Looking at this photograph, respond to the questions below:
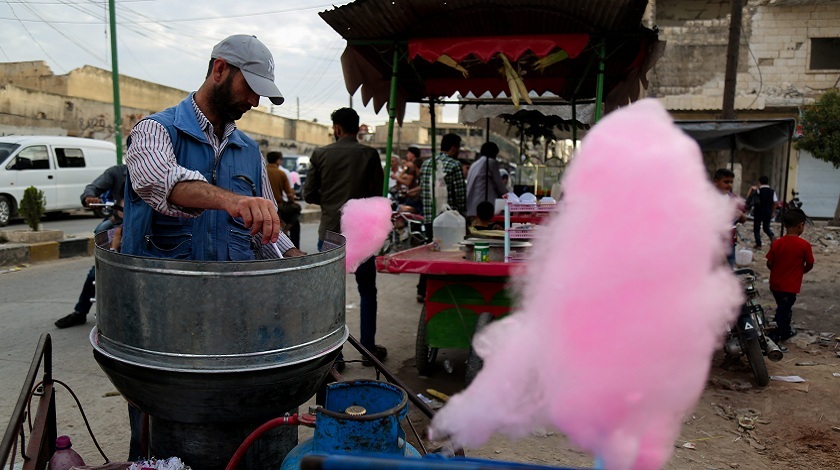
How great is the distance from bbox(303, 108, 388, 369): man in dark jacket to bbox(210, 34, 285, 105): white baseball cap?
2660mm

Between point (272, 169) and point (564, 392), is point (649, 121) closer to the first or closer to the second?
point (564, 392)

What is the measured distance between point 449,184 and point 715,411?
3.41 metres

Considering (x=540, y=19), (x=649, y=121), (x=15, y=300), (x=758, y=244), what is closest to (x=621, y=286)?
(x=649, y=121)

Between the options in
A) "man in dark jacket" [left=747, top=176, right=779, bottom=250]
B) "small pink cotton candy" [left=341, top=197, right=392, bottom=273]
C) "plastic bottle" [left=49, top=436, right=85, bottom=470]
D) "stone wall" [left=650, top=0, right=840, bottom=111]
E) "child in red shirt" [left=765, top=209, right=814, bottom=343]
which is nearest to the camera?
"plastic bottle" [left=49, top=436, right=85, bottom=470]

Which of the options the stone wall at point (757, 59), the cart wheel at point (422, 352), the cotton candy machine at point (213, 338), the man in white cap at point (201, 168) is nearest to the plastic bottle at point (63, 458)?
the cotton candy machine at point (213, 338)

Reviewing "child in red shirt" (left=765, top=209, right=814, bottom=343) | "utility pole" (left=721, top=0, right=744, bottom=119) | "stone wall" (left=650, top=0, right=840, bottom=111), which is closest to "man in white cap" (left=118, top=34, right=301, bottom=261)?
"child in red shirt" (left=765, top=209, right=814, bottom=343)

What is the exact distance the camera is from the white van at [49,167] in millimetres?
11961

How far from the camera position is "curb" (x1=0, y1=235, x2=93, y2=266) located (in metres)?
8.11

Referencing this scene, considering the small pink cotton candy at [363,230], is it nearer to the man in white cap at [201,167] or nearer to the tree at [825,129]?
the man in white cap at [201,167]

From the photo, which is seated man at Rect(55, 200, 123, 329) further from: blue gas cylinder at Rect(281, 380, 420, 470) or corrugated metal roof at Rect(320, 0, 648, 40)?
blue gas cylinder at Rect(281, 380, 420, 470)

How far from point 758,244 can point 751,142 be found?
5192mm

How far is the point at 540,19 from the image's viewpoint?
4559 millimetres

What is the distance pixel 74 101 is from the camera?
64.6ft

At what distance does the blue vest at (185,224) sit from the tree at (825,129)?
18.7 m
